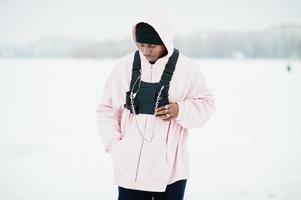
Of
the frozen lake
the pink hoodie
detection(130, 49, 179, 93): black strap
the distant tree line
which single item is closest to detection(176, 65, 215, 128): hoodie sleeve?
the pink hoodie

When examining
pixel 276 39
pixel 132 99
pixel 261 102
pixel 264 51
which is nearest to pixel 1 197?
pixel 132 99

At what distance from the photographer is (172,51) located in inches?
73.2

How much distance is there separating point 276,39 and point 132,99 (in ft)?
145

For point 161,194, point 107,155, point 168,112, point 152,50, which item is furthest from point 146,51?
point 107,155

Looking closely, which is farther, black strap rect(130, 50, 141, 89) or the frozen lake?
the frozen lake

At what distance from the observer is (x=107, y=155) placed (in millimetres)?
5629

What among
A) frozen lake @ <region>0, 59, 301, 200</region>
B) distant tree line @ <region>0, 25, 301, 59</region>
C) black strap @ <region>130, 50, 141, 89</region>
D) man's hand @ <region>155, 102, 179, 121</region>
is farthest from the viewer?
distant tree line @ <region>0, 25, 301, 59</region>

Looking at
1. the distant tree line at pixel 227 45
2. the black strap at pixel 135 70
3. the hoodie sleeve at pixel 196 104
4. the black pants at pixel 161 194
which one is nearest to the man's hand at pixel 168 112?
the hoodie sleeve at pixel 196 104

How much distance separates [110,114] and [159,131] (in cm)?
30

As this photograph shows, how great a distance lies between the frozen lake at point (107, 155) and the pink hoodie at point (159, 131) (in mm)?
2135

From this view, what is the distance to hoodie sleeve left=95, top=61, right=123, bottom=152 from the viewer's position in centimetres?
195

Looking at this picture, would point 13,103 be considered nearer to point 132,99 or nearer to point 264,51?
point 132,99

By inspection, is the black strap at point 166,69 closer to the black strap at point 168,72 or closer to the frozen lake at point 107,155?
the black strap at point 168,72

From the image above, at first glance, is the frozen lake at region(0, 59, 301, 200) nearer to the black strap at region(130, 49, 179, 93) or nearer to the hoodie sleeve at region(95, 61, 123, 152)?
the hoodie sleeve at region(95, 61, 123, 152)
